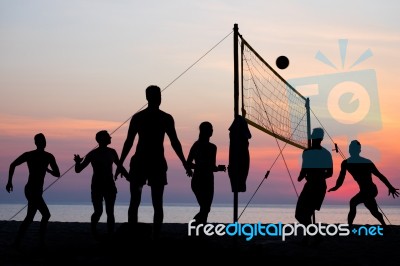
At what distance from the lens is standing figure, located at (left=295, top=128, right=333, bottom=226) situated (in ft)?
33.0

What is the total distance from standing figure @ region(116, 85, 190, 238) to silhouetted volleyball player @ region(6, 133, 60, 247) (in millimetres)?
1940

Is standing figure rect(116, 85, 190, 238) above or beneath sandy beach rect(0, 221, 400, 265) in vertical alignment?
above

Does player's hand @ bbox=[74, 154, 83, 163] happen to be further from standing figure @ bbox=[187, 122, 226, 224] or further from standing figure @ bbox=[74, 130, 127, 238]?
standing figure @ bbox=[187, 122, 226, 224]

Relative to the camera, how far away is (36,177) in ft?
31.3

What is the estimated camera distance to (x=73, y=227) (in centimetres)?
1393

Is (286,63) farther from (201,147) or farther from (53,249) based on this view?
(53,249)

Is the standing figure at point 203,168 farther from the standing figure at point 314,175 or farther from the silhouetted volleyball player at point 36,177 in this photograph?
the silhouetted volleyball player at point 36,177

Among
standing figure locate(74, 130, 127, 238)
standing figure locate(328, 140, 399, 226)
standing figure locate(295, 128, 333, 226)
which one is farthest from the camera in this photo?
standing figure locate(328, 140, 399, 226)

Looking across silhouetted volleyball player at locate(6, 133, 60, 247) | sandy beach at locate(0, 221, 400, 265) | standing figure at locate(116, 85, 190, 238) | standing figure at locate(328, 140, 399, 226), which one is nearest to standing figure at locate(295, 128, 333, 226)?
sandy beach at locate(0, 221, 400, 265)

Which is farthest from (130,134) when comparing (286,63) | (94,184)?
(286,63)

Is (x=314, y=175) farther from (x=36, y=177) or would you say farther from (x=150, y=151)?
(x=36, y=177)

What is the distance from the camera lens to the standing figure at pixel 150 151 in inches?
313

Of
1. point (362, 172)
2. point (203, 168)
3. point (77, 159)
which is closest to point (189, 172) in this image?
point (203, 168)

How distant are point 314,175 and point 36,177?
413 centimetres
